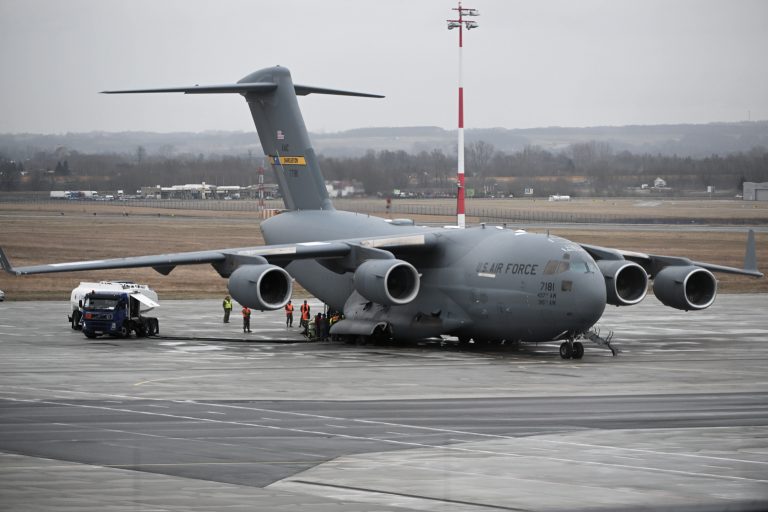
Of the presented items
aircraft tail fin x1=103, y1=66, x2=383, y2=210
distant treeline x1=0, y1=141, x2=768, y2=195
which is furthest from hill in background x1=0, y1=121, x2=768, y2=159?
aircraft tail fin x1=103, y1=66, x2=383, y2=210

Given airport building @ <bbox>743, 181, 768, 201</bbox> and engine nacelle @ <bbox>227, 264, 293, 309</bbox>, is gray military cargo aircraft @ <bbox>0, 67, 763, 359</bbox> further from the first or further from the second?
airport building @ <bbox>743, 181, 768, 201</bbox>

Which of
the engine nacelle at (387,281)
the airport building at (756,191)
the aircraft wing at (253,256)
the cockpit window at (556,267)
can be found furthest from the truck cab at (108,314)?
the airport building at (756,191)

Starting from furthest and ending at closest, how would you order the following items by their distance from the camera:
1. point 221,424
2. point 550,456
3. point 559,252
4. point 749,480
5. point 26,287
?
point 26,287 < point 559,252 < point 221,424 < point 550,456 < point 749,480

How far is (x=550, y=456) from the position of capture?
19.0 meters

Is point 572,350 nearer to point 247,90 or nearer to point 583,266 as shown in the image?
point 583,266

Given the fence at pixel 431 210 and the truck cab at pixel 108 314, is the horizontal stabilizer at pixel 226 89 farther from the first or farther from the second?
the fence at pixel 431 210

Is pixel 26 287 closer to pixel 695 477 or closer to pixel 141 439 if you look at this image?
pixel 141 439

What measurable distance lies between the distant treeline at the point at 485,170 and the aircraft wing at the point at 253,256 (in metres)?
46.1

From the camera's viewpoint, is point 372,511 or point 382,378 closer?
point 372,511

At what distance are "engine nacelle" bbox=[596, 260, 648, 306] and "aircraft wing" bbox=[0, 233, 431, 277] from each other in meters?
5.55

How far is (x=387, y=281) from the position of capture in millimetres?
35031

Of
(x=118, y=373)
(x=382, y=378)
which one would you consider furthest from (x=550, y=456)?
(x=118, y=373)

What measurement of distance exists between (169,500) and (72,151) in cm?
9438

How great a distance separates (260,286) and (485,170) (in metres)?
62.4
